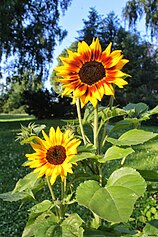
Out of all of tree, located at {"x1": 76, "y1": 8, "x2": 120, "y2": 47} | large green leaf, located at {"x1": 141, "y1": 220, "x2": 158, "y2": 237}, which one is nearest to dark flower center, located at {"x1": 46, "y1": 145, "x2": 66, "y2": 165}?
large green leaf, located at {"x1": 141, "y1": 220, "x2": 158, "y2": 237}

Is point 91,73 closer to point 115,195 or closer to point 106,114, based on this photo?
point 106,114

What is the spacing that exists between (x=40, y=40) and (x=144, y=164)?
7768 millimetres

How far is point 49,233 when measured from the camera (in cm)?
71

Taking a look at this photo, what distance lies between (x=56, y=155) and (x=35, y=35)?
10.8m

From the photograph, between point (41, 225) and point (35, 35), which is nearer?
point (41, 225)

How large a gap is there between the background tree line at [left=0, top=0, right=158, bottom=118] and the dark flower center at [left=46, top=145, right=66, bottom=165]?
735 cm

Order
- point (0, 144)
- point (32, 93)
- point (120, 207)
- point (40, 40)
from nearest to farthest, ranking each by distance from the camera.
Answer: point (120, 207) < point (0, 144) < point (40, 40) < point (32, 93)

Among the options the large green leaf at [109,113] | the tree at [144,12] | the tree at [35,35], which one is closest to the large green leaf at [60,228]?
the large green leaf at [109,113]

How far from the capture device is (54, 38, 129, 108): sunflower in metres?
0.73

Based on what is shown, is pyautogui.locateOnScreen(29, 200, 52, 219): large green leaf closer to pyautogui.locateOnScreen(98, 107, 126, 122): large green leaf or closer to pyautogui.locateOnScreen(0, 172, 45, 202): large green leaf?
pyautogui.locateOnScreen(0, 172, 45, 202): large green leaf

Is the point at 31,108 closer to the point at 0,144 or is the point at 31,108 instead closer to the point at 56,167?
the point at 0,144

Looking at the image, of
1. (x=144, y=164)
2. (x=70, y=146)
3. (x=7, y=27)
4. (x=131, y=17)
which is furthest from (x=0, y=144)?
(x=131, y=17)

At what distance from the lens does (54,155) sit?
77 cm

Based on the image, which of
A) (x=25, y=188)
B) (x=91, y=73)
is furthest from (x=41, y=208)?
(x=91, y=73)
